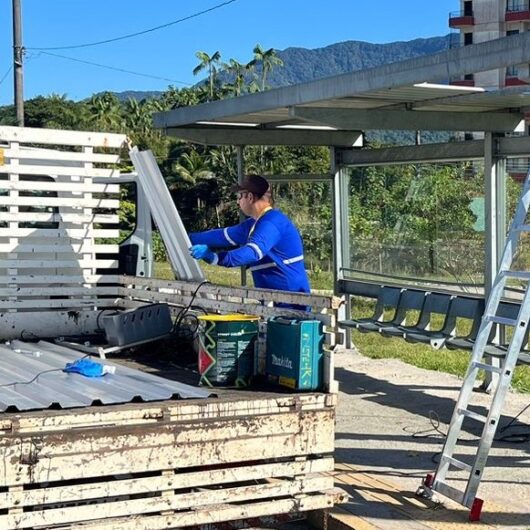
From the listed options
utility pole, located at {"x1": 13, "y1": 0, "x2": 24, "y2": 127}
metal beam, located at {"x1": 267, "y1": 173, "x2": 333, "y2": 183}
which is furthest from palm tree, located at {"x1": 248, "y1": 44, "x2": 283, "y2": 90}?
metal beam, located at {"x1": 267, "y1": 173, "x2": 333, "y2": 183}

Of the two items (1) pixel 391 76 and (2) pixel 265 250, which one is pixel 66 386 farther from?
(1) pixel 391 76

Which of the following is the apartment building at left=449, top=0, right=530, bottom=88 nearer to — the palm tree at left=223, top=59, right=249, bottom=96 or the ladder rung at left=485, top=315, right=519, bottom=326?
the palm tree at left=223, top=59, right=249, bottom=96

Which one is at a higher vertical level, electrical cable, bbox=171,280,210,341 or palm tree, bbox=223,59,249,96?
palm tree, bbox=223,59,249,96

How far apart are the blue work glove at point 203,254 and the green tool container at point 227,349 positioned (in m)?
1.46

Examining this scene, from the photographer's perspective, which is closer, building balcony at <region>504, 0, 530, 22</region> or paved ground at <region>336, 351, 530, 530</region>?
paved ground at <region>336, 351, 530, 530</region>

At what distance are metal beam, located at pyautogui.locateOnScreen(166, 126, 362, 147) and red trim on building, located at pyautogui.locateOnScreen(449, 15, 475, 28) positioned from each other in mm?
75783

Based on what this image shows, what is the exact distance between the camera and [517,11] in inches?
3354

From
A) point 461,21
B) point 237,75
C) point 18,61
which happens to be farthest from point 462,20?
point 18,61

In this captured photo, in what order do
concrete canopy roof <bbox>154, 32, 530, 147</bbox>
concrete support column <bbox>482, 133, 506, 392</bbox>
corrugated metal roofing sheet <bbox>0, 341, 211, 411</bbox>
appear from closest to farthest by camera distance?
corrugated metal roofing sheet <bbox>0, 341, 211, 411</bbox>
concrete canopy roof <bbox>154, 32, 530, 147</bbox>
concrete support column <bbox>482, 133, 506, 392</bbox>

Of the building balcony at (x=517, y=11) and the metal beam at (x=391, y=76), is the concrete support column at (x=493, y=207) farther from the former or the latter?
the building balcony at (x=517, y=11)

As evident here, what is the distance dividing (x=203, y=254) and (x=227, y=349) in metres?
1.62

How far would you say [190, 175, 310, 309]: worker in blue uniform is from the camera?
7.12 metres

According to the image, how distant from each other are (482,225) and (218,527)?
19.1 feet

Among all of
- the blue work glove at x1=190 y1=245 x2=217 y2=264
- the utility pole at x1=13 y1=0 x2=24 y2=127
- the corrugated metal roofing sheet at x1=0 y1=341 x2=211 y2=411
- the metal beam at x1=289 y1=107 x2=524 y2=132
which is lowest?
the corrugated metal roofing sheet at x1=0 y1=341 x2=211 y2=411
